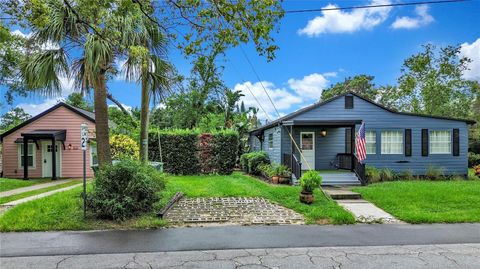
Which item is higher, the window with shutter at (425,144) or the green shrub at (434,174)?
the window with shutter at (425,144)

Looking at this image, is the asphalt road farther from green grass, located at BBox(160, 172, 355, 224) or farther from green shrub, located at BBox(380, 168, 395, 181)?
green shrub, located at BBox(380, 168, 395, 181)

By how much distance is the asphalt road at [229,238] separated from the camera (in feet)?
18.9

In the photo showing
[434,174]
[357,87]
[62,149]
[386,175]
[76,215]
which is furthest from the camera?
[357,87]

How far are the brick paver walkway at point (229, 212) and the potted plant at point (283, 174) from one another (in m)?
3.82

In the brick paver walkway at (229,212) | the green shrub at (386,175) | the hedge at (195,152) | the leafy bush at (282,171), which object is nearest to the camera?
the brick paver walkway at (229,212)

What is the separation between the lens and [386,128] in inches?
Answer: 650

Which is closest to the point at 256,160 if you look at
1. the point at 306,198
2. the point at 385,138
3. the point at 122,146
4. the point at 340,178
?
the point at 340,178

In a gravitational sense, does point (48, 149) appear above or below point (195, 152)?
above

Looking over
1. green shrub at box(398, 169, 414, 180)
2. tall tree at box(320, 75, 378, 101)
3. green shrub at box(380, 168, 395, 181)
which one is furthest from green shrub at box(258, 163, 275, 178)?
tall tree at box(320, 75, 378, 101)

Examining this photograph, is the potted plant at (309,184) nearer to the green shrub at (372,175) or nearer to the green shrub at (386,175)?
the green shrub at (372,175)

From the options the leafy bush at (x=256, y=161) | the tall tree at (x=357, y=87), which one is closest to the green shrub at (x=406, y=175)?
the leafy bush at (x=256, y=161)

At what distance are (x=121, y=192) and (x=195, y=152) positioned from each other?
1036 cm

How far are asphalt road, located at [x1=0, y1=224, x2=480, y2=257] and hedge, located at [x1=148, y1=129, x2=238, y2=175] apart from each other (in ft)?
36.1

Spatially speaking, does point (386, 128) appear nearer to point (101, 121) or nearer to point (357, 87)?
point (101, 121)
